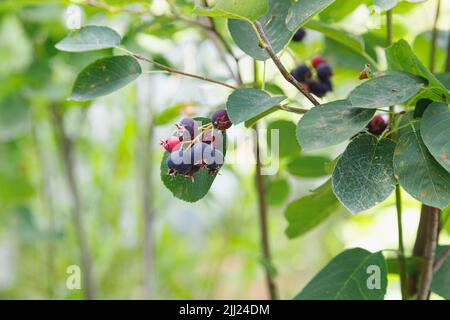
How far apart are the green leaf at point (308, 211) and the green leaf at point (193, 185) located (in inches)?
5.9

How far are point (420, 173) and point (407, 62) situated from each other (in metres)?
0.10

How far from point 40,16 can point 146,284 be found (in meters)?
0.59

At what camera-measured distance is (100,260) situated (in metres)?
1.76

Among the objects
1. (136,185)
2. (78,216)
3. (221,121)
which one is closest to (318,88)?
(221,121)

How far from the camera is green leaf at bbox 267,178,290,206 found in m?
1.05

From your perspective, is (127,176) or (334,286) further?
(127,176)

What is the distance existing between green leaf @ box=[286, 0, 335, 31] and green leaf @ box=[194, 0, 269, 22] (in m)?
0.03

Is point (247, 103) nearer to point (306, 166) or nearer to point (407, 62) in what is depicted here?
point (407, 62)

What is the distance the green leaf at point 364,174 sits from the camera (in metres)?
0.47

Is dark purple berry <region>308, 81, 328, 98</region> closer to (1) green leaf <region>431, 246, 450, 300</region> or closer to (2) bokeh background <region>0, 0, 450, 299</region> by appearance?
(2) bokeh background <region>0, 0, 450, 299</region>

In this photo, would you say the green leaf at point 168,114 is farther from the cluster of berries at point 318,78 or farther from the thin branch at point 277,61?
the thin branch at point 277,61

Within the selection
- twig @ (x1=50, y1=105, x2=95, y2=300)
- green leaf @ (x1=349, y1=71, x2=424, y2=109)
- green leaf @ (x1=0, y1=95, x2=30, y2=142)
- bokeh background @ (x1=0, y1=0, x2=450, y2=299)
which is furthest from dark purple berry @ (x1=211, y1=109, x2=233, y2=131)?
green leaf @ (x1=0, y1=95, x2=30, y2=142)
